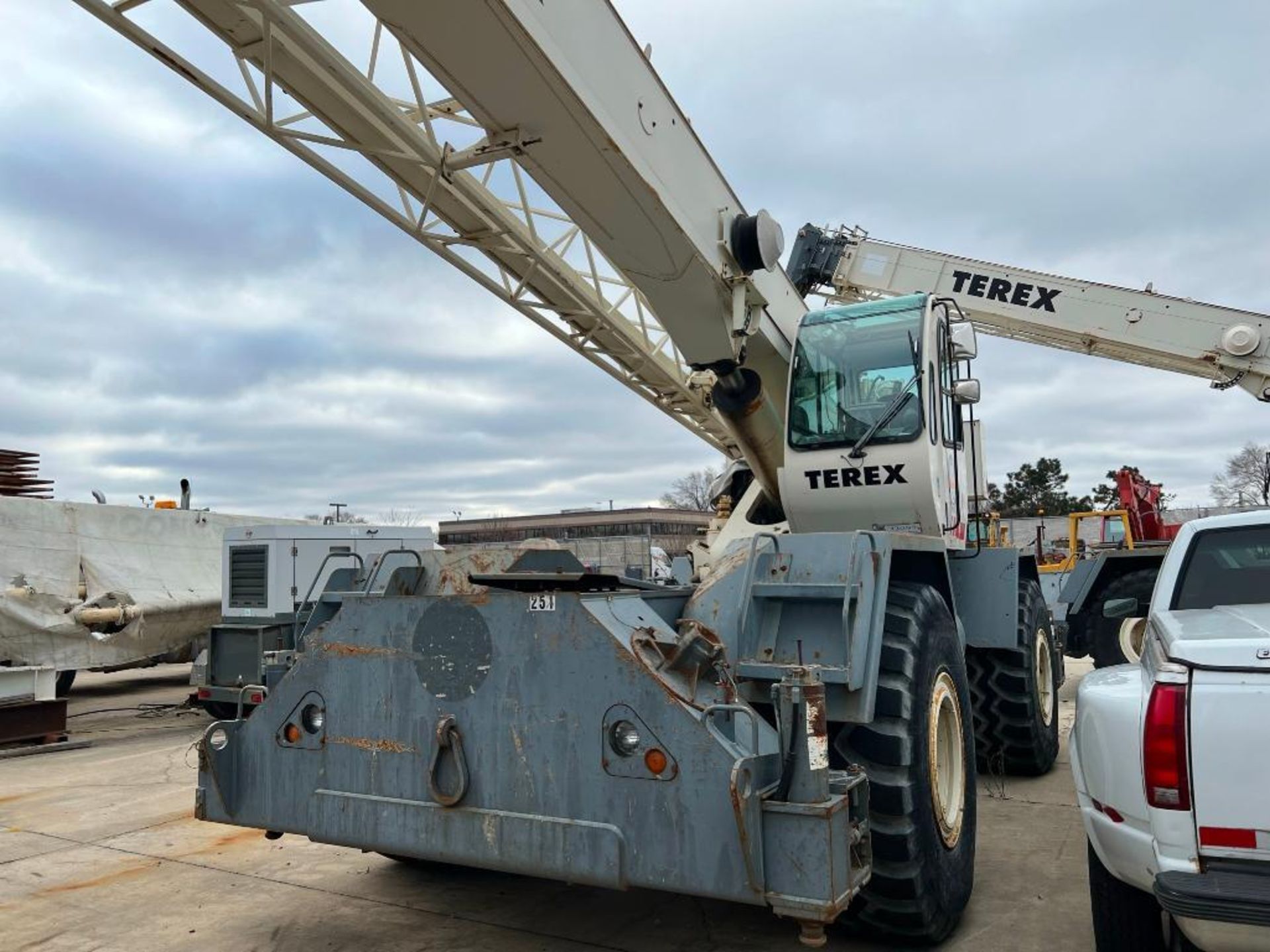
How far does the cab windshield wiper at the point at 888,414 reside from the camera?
223 inches

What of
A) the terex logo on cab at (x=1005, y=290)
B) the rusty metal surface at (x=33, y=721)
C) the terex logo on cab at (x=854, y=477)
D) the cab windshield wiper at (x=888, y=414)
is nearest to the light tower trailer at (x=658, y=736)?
the terex logo on cab at (x=854, y=477)

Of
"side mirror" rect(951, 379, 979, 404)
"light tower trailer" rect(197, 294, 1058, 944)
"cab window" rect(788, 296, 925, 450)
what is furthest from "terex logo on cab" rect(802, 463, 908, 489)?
"light tower trailer" rect(197, 294, 1058, 944)

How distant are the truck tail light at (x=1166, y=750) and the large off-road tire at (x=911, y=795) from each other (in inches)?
43.2

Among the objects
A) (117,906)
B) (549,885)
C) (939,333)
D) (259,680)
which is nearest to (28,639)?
(259,680)

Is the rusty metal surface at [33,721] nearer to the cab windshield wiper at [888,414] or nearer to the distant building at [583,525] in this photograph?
the cab windshield wiper at [888,414]

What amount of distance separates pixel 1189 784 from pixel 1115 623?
9533 millimetres

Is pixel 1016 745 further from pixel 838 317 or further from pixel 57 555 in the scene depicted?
pixel 57 555

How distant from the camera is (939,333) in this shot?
6.22 metres

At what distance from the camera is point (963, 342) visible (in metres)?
6.55

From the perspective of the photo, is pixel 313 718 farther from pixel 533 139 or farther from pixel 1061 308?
pixel 1061 308

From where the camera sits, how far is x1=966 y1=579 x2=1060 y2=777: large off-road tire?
677 cm

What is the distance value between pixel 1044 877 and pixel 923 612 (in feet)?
5.58

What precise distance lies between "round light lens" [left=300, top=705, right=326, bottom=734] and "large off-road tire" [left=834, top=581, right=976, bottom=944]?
2.02 m

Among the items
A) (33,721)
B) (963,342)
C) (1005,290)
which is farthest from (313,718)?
(1005,290)
